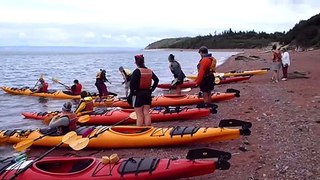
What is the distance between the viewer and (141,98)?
7785mm

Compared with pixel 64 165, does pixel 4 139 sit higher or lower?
lower

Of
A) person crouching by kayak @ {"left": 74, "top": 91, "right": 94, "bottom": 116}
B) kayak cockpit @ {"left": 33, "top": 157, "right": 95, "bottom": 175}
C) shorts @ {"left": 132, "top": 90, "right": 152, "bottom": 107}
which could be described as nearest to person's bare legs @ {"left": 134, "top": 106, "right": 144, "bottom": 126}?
shorts @ {"left": 132, "top": 90, "right": 152, "bottom": 107}

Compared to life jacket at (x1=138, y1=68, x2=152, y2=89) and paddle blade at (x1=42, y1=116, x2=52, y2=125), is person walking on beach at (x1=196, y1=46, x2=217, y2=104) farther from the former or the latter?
paddle blade at (x1=42, y1=116, x2=52, y2=125)

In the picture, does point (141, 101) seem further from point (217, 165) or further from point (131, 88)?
point (217, 165)

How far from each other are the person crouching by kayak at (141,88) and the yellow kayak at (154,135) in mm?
522

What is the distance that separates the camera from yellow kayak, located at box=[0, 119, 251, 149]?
272 inches

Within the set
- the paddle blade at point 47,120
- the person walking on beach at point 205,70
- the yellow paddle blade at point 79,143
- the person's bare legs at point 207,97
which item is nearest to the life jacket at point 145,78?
the yellow paddle blade at point 79,143

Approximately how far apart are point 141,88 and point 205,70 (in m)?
2.70

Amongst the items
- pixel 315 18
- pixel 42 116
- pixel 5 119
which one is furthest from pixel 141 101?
pixel 315 18

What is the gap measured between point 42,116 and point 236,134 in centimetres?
646

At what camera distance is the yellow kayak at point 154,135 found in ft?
22.7

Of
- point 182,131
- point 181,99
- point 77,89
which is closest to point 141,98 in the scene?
point 182,131

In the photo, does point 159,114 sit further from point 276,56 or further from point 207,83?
point 276,56

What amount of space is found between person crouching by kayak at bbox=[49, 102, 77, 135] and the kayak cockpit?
1912 millimetres
